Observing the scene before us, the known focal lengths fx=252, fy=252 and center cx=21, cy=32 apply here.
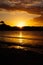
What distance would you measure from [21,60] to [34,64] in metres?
0.93

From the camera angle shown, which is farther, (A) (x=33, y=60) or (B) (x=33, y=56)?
(B) (x=33, y=56)

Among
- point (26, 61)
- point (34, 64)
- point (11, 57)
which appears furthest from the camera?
point (11, 57)

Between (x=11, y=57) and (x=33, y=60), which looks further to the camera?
(x=11, y=57)

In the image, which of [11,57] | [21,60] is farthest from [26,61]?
[11,57]

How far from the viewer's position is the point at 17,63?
938 centimetres

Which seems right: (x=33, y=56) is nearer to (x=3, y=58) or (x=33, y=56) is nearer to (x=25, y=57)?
(x=25, y=57)

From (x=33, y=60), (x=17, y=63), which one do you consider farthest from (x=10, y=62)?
(x=33, y=60)

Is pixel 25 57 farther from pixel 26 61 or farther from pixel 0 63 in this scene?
pixel 0 63

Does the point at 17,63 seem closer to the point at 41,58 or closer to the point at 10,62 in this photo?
the point at 10,62

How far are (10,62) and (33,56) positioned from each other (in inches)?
61.9

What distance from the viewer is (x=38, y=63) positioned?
9.32 m

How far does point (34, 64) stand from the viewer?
359 inches

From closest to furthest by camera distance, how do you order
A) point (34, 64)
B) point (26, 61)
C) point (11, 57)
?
1. point (34, 64)
2. point (26, 61)
3. point (11, 57)

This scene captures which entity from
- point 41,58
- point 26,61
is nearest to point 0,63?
point 26,61
